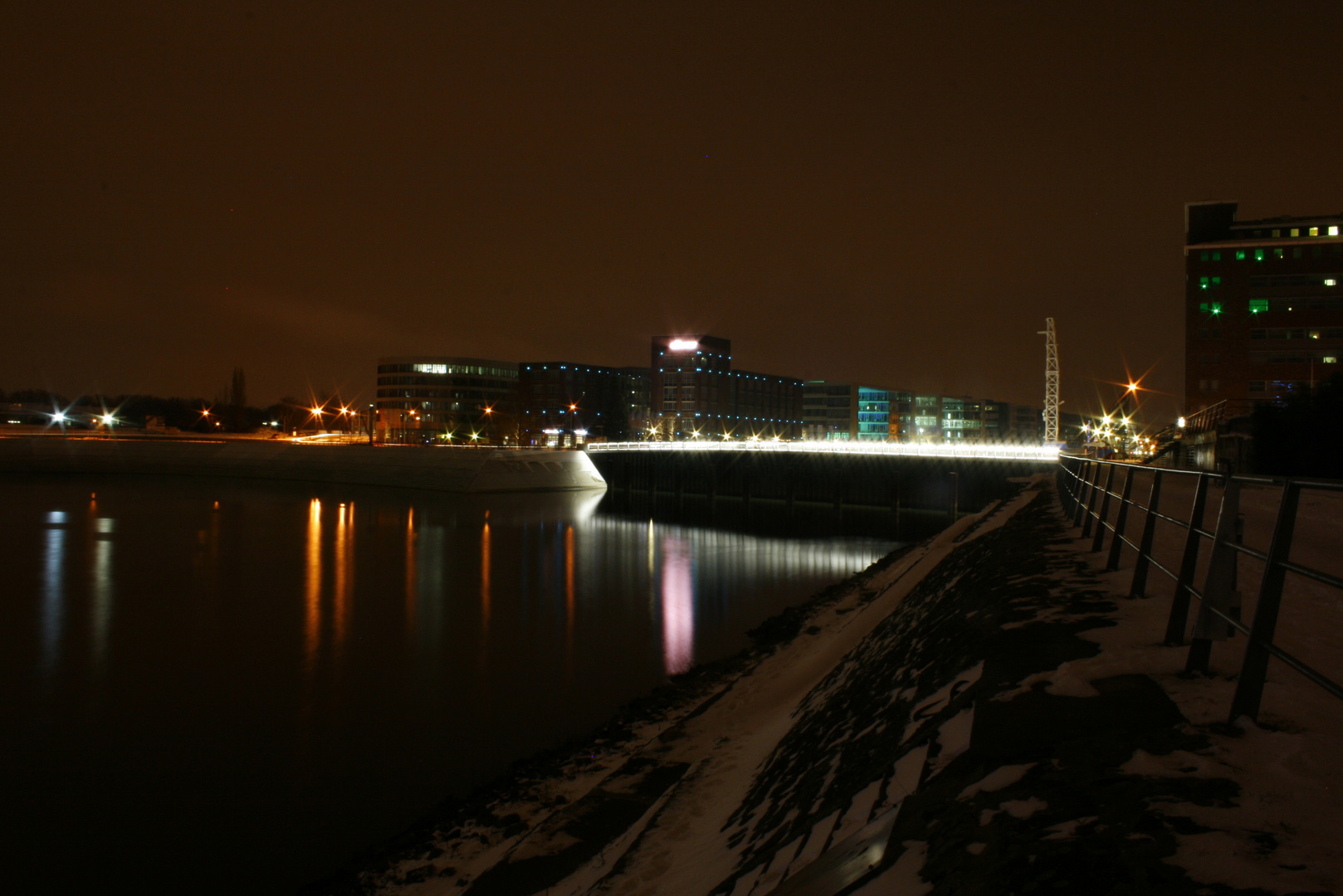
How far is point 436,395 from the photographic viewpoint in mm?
176000

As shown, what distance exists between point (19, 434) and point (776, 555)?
118202mm

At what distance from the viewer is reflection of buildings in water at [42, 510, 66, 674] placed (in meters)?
21.8

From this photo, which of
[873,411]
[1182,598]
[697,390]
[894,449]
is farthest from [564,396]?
[1182,598]

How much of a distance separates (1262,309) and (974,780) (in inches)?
3638

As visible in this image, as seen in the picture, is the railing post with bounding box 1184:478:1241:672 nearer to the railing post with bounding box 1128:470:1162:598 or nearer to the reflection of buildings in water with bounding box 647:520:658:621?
the railing post with bounding box 1128:470:1162:598

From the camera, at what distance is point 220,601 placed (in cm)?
2877

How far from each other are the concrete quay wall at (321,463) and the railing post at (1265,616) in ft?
261

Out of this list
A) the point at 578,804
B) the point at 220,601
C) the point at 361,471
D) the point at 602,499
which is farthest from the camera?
the point at 361,471

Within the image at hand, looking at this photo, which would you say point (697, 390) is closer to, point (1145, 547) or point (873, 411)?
point (873, 411)

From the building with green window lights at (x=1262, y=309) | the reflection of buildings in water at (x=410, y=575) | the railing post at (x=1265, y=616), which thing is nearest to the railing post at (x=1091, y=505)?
the railing post at (x=1265, y=616)

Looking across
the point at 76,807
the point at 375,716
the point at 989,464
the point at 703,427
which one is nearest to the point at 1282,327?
the point at 989,464

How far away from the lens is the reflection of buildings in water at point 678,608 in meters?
21.9

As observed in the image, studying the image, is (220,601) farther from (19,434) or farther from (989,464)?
(19,434)

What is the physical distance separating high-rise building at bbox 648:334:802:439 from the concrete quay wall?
249 ft
